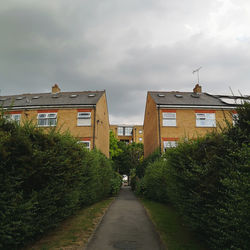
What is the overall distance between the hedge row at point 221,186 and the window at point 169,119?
13833 millimetres

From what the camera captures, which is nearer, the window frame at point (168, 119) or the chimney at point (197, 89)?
the window frame at point (168, 119)

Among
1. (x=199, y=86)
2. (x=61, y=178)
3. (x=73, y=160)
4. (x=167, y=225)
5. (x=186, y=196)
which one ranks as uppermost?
(x=199, y=86)

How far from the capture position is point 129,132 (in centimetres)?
8306

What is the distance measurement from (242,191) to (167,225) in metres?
5.26

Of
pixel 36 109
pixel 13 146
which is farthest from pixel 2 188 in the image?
pixel 36 109

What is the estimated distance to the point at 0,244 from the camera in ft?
13.3

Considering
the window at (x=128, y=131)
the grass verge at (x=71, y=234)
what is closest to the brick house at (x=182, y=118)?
the grass verge at (x=71, y=234)

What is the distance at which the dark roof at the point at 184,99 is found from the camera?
69.6ft

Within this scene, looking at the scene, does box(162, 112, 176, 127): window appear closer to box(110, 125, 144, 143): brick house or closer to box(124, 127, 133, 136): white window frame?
box(110, 125, 144, 143): brick house

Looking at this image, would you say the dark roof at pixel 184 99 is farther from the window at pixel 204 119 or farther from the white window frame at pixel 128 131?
the white window frame at pixel 128 131

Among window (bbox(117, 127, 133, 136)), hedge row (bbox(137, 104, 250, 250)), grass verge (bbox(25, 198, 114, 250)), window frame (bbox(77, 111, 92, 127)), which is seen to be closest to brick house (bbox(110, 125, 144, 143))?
window (bbox(117, 127, 133, 136))

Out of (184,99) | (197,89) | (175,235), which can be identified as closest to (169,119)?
(184,99)

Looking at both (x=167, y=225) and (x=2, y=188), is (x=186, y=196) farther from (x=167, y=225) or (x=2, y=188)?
(x=2, y=188)

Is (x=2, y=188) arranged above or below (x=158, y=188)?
above
